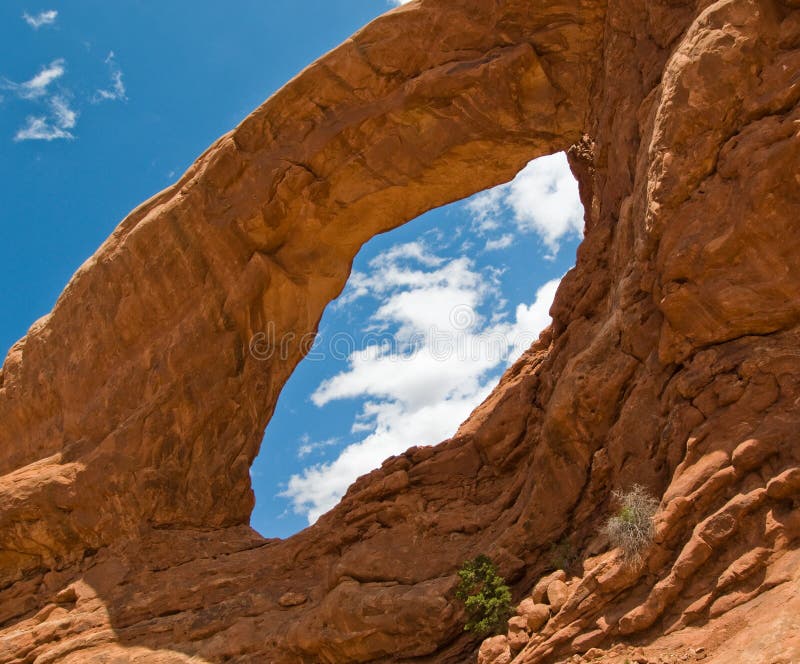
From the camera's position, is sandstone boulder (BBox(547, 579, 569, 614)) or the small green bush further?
the small green bush

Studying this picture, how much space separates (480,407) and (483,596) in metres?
6.79

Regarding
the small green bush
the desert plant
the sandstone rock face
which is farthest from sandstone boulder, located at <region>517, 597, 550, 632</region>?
the desert plant

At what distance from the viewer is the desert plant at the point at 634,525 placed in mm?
10203

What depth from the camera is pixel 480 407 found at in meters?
18.5

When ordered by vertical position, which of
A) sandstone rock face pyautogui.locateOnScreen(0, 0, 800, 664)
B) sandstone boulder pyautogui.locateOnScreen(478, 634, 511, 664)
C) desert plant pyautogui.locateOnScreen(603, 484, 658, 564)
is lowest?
sandstone boulder pyautogui.locateOnScreen(478, 634, 511, 664)

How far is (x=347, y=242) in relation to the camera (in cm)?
1961

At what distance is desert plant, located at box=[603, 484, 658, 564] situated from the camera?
10.2 meters

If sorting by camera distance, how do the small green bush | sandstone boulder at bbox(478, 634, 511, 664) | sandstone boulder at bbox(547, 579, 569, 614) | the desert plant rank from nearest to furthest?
the desert plant
sandstone boulder at bbox(547, 579, 569, 614)
sandstone boulder at bbox(478, 634, 511, 664)
the small green bush

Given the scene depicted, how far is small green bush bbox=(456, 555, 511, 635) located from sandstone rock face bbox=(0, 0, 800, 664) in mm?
323

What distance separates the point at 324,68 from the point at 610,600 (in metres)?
12.5

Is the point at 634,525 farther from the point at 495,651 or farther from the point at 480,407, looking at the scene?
the point at 480,407

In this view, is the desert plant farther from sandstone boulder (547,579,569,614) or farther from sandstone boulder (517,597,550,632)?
sandstone boulder (517,597,550,632)

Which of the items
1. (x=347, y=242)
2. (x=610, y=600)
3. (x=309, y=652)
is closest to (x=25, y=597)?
(x=309, y=652)

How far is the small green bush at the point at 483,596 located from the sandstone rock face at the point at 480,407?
12.7 inches
